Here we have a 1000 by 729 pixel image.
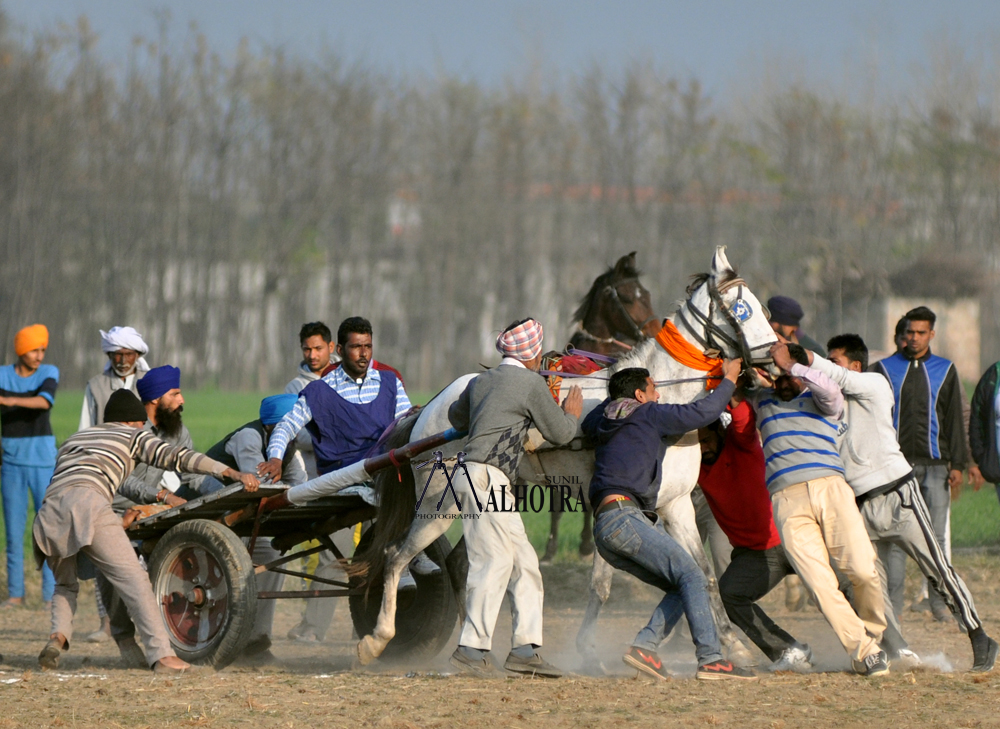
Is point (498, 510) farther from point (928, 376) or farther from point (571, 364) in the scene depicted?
point (928, 376)

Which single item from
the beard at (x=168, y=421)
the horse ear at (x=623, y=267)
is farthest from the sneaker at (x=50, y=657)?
the horse ear at (x=623, y=267)

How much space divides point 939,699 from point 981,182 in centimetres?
2855

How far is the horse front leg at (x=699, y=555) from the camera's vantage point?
6.57 m

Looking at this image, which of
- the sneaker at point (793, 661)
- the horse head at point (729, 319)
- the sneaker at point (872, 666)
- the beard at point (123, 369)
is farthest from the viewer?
the beard at point (123, 369)

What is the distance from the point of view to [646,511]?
6312mm

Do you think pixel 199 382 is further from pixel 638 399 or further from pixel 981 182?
pixel 638 399

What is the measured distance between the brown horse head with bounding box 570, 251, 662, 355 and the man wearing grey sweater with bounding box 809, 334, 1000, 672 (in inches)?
129

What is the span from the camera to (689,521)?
265 inches

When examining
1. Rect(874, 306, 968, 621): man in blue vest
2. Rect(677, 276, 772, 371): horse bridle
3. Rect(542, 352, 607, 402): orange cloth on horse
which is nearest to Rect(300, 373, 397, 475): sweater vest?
Rect(542, 352, 607, 402): orange cloth on horse

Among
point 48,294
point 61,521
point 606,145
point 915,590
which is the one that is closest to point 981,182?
point 606,145

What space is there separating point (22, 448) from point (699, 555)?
5.79 meters

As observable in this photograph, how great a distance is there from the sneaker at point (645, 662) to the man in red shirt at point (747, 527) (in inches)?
28.1

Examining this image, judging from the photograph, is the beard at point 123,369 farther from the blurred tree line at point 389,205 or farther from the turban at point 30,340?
the blurred tree line at point 389,205

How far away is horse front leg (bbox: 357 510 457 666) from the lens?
6.52 metres
